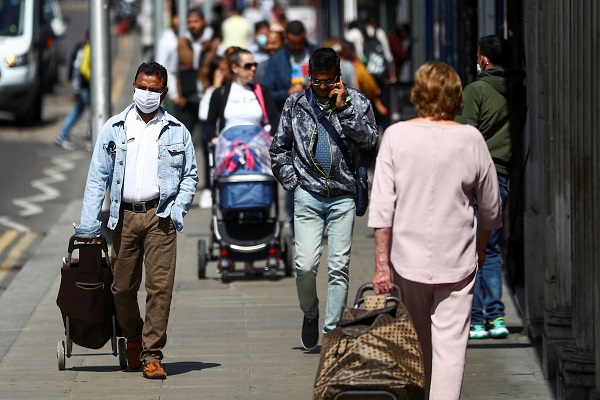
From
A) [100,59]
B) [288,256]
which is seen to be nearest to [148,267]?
[288,256]

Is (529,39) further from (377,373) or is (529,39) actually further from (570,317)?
(377,373)

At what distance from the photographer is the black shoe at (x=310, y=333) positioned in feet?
29.6

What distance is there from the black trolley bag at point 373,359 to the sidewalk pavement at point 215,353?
1815 mm

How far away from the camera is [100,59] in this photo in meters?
14.3

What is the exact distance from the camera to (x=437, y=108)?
21.2 feet

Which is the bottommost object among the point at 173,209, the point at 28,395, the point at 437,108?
the point at 28,395

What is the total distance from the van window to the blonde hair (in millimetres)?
20050

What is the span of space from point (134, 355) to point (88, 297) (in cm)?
46

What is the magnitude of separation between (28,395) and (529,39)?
3657mm

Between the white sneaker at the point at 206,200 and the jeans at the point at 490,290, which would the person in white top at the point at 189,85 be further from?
the jeans at the point at 490,290

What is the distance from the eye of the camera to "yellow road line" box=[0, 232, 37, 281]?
518 inches

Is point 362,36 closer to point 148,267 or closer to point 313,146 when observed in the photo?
point 313,146

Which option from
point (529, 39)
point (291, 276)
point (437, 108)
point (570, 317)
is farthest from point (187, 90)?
point (437, 108)

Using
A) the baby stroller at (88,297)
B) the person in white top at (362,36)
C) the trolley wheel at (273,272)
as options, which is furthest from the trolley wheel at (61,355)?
the person in white top at (362,36)
